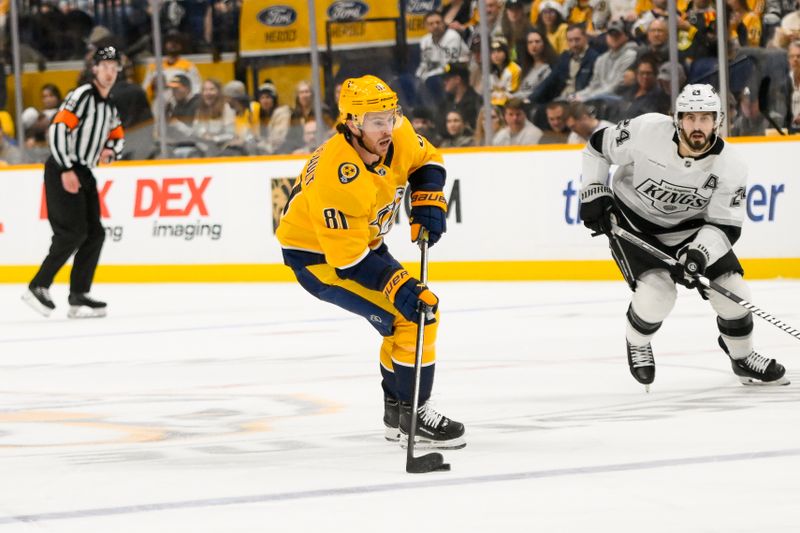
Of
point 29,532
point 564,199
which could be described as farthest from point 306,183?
point 564,199

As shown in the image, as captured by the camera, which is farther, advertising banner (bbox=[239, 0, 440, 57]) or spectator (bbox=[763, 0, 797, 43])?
advertising banner (bbox=[239, 0, 440, 57])

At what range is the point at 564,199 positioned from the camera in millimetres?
10039

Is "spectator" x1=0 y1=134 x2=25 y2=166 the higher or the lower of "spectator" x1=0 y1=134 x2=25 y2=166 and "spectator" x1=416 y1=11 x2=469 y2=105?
the lower

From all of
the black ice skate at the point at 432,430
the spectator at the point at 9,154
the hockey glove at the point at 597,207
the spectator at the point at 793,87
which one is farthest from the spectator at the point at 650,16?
the black ice skate at the point at 432,430

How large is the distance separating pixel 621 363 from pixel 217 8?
20.5ft

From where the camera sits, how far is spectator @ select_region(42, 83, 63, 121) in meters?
12.5

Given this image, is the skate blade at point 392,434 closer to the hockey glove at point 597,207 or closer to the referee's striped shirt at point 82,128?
the hockey glove at point 597,207

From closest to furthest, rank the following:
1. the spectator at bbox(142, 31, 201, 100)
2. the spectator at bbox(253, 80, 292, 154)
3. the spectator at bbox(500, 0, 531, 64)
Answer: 1. the spectator at bbox(500, 0, 531, 64)
2. the spectator at bbox(253, 80, 292, 154)
3. the spectator at bbox(142, 31, 201, 100)

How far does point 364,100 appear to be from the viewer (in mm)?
4301

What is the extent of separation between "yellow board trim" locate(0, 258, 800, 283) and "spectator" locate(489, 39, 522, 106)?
1147 millimetres

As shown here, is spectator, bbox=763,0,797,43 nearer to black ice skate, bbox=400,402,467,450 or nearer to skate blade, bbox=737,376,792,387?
skate blade, bbox=737,376,792,387

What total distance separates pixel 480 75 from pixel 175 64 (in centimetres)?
253

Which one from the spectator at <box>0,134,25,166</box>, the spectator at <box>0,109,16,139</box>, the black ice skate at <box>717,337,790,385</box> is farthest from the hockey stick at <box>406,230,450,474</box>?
the spectator at <box>0,109,16,139</box>

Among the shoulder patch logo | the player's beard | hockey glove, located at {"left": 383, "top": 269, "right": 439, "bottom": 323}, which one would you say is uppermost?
the shoulder patch logo
